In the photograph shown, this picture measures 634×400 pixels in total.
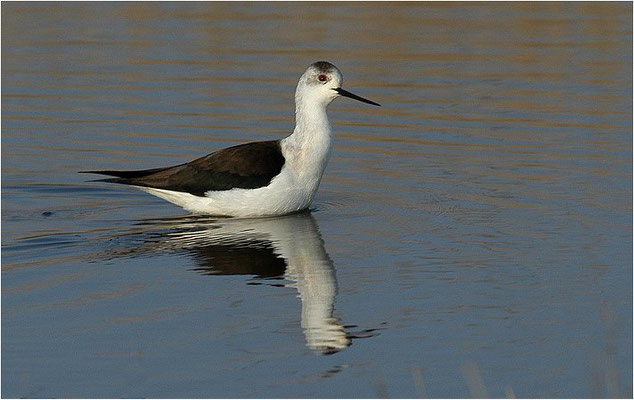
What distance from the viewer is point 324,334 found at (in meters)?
7.75

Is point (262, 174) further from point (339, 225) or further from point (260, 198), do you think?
point (339, 225)

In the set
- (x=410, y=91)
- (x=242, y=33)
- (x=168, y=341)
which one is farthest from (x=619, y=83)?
(x=168, y=341)

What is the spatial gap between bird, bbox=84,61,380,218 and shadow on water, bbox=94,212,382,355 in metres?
0.15

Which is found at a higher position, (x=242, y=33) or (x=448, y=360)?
(x=242, y=33)

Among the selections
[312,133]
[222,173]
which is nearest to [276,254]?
[222,173]

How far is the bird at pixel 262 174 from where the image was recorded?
35.7 ft

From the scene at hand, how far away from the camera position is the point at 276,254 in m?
9.70

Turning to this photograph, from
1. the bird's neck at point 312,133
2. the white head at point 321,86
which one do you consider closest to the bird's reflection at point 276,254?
the bird's neck at point 312,133

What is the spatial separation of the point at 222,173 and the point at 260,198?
0.42m

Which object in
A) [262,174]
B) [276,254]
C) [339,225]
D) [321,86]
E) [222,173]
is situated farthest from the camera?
[321,86]

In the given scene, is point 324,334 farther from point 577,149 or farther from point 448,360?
point 577,149

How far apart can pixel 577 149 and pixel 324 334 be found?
250 inches

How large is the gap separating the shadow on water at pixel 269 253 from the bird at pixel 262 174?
0.15 meters

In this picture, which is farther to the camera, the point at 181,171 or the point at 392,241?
the point at 181,171
